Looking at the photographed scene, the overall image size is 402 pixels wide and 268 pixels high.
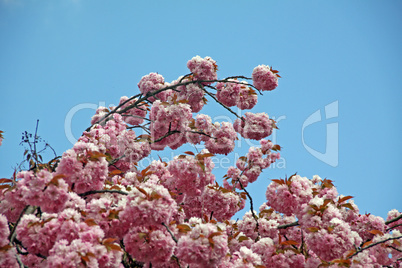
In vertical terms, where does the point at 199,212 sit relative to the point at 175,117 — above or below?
below

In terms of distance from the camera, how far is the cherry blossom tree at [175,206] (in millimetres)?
2438

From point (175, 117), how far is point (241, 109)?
1685 mm

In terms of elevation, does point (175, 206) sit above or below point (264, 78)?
below

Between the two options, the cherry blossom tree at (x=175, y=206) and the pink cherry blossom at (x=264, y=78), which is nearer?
the cherry blossom tree at (x=175, y=206)

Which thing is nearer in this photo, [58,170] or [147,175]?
[58,170]

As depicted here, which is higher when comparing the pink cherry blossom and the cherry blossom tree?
the pink cherry blossom

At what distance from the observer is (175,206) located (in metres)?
2.58

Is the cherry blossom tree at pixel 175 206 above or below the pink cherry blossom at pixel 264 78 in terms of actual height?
below

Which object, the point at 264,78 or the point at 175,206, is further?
the point at 264,78

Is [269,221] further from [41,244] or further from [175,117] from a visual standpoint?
[41,244]

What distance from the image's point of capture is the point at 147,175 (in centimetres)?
423

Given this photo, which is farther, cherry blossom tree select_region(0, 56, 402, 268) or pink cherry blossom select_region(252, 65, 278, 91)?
pink cherry blossom select_region(252, 65, 278, 91)

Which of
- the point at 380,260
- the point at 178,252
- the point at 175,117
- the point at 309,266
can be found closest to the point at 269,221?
the point at 309,266

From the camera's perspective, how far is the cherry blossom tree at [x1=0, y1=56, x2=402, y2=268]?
244 cm
